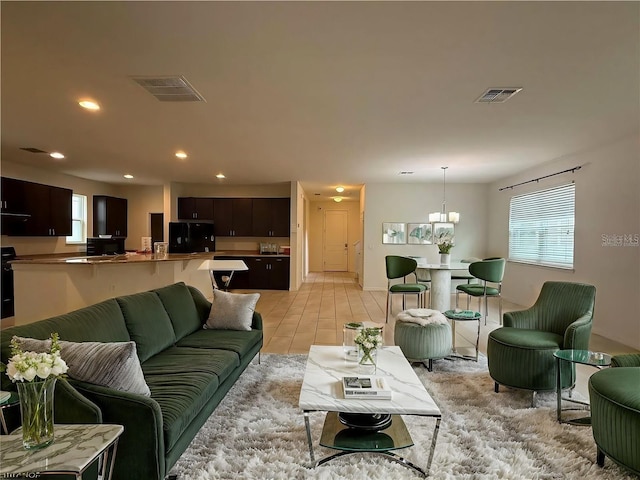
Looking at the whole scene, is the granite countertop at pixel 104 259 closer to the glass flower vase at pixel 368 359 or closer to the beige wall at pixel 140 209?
the beige wall at pixel 140 209

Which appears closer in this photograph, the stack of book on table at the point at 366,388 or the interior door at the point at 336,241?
the stack of book on table at the point at 366,388

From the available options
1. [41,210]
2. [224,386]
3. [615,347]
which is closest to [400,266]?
[615,347]

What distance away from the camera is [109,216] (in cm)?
897

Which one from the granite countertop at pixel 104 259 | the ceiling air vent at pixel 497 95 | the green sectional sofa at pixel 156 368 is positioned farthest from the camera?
the granite countertop at pixel 104 259

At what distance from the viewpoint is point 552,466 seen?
213 centimetres

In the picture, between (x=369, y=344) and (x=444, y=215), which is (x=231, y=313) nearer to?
(x=369, y=344)

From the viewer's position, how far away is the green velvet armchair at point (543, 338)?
2.88m

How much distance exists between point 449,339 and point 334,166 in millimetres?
3923

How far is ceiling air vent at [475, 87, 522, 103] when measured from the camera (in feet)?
10.3

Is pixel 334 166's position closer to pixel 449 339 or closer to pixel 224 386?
pixel 449 339

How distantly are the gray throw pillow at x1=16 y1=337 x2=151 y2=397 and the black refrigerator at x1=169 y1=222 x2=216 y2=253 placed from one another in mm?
7263

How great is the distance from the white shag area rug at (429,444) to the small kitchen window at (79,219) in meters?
7.05

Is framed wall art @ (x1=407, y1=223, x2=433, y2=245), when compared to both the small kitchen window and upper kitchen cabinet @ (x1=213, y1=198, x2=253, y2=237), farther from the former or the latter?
the small kitchen window

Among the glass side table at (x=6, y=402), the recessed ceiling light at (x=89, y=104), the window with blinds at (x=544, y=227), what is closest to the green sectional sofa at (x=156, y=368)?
the glass side table at (x=6, y=402)
